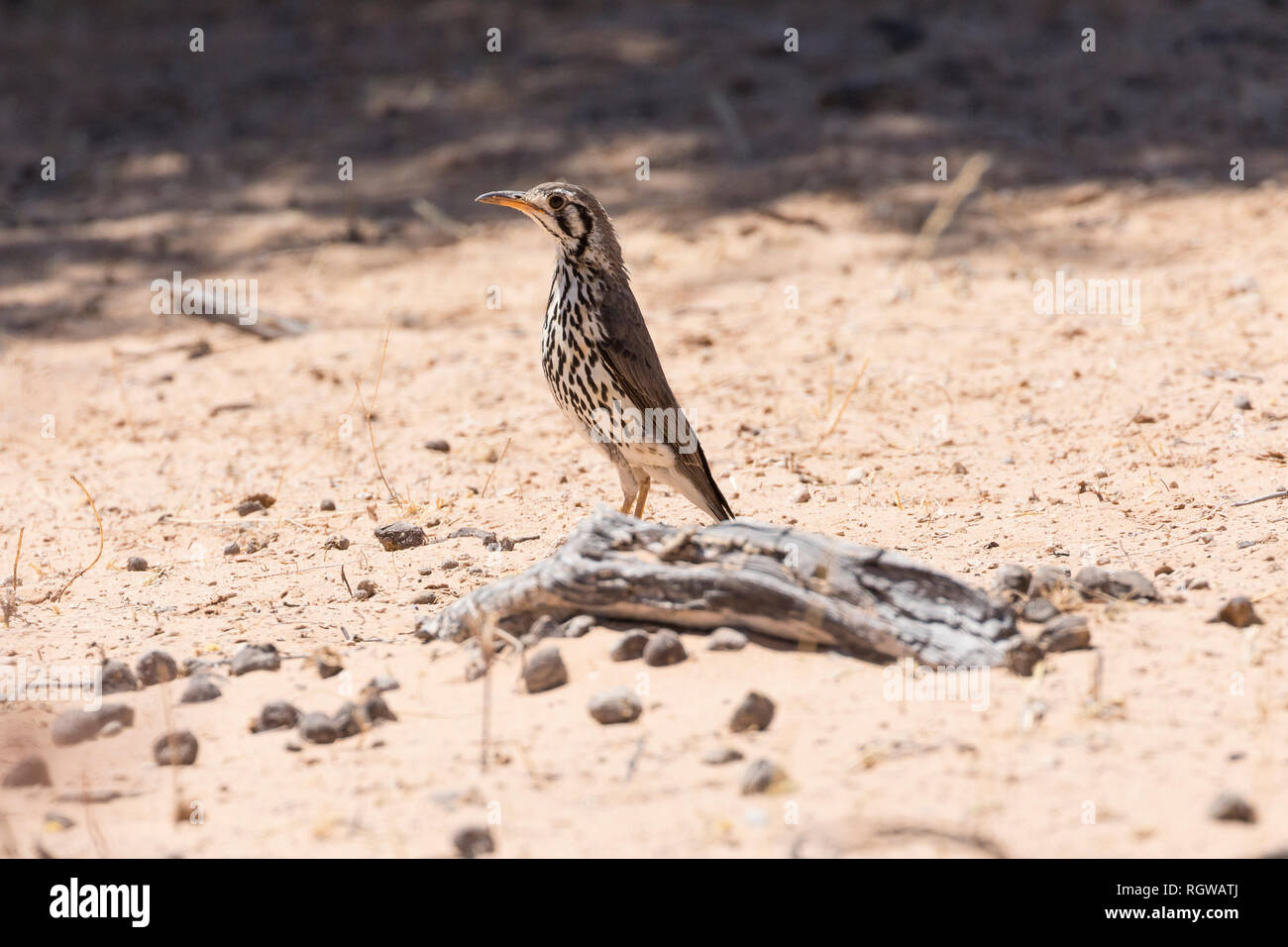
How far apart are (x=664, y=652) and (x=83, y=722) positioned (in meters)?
1.69

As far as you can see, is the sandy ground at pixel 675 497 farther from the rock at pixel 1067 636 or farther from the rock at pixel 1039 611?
the rock at pixel 1039 611

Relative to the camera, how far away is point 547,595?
13.9 ft

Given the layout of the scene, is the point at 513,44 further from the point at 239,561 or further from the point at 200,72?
the point at 239,561

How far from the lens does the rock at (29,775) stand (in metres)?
3.66

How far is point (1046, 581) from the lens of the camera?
14.2 feet

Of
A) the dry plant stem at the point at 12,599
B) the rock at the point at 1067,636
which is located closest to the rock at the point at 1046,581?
the rock at the point at 1067,636

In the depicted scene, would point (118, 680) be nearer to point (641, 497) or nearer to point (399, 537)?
point (399, 537)

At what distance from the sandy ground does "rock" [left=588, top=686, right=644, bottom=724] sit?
4cm

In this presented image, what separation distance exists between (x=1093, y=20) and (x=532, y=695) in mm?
11408

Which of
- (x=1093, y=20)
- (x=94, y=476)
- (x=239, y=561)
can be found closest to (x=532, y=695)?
(x=239, y=561)

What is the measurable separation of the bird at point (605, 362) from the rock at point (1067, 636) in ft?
5.82

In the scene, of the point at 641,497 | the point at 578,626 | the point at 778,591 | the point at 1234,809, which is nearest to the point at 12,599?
the point at 578,626

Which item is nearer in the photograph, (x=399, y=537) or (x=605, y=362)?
(x=605, y=362)
